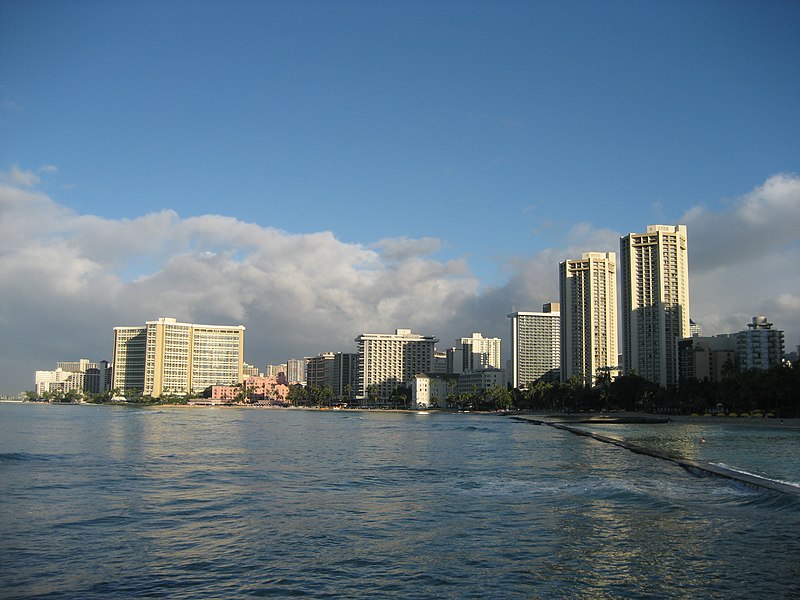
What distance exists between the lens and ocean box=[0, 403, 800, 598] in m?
13.6

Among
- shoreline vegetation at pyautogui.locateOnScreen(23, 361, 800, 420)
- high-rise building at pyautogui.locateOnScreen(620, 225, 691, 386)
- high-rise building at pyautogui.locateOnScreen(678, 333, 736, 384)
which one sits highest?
high-rise building at pyautogui.locateOnScreen(620, 225, 691, 386)

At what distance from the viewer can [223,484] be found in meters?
28.1

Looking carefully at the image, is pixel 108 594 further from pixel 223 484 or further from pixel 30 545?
pixel 223 484

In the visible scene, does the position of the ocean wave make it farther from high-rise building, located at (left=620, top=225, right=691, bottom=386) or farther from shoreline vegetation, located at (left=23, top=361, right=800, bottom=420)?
high-rise building, located at (left=620, top=225, right=691, bottom=386)

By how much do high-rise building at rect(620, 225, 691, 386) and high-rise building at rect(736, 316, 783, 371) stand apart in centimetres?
1521

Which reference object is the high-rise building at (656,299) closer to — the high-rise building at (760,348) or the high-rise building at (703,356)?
the high-rise building at (703,356)

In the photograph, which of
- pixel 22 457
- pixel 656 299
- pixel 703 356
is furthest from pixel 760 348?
pixel 22 457

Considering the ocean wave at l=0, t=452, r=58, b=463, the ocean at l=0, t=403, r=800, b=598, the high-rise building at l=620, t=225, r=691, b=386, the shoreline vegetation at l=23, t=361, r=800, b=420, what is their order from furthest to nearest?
1. the high-rise building at l=620, t=225, r=691, b=386
2. the shoreline vegetation at l=23, t=361, r=800, b=420
3. the ocean wave at l=0, t=452, r=58, b=463
4. the ocean at l=0, t=403, r=800, b=598

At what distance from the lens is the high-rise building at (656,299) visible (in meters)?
192

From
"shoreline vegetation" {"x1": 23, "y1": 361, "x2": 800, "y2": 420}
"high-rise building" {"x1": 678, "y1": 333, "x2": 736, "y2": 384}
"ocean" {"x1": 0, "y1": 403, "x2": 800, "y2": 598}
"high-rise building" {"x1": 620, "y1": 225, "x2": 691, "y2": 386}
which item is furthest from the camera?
"high-rise building" {"x1": 620, "y1": 225, "x2": 691, "y2": 386}

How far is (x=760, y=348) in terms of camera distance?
186625 millimetres

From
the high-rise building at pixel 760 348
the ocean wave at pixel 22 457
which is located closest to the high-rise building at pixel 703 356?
the high-rise building at pixel 760 348

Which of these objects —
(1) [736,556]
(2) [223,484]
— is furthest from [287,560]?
(2) [223,484]

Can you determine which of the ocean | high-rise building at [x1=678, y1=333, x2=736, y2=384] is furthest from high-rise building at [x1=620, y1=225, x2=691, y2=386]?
the ocean
